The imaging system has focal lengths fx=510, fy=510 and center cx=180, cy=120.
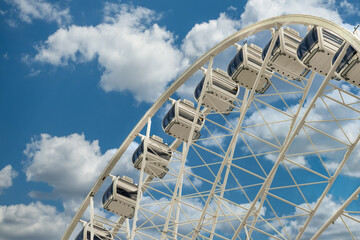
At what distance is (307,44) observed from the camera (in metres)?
21.8

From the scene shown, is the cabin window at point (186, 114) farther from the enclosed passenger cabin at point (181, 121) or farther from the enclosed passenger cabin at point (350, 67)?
the enclosed passenger cabin at point (350, 67)

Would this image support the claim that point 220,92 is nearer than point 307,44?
No

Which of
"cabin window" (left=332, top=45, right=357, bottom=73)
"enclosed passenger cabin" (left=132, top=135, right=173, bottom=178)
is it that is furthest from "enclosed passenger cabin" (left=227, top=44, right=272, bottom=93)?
"enclosed passenger cabin" (left=132, top=135, right=173, bottom=178)

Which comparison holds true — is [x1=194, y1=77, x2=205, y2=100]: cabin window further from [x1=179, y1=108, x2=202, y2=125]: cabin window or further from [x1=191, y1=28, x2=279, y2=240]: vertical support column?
[x1=191, y1=28, x2=279, y2=240]: vertical support column

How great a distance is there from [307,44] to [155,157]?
15.2 meters

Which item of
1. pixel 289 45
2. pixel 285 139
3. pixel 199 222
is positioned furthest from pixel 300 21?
pixel 199 222

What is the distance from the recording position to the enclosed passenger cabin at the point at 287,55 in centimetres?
2356

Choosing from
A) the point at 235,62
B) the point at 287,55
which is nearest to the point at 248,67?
the point at 235,62

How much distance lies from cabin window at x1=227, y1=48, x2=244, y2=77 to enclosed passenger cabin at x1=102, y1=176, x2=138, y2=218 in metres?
13.4

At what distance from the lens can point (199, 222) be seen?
28812 millimetres

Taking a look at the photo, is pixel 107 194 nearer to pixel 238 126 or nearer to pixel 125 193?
pixel 125 193

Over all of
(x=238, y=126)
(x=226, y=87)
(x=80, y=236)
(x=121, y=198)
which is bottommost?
(x=238, y=126)

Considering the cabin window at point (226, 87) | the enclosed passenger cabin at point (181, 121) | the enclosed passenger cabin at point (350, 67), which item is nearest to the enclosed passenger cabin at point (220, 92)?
the cabin window at point (226, 87)

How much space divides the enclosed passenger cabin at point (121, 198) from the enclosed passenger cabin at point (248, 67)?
13416 millimetres
